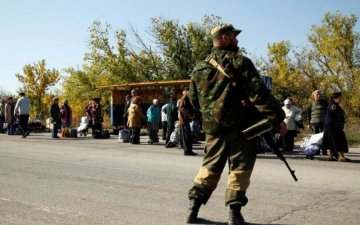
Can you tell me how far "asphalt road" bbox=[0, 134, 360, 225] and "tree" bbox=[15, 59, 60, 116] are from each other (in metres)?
43.5

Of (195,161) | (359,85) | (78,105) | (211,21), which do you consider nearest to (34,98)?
(78,105)

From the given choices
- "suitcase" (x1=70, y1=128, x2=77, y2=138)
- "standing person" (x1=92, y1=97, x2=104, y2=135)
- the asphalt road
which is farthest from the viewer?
"suitcase" (x1=70, y1=128, x2=77, y2=138)

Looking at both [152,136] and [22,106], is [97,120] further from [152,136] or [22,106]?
[152,136]

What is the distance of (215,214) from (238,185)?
89 centimetres

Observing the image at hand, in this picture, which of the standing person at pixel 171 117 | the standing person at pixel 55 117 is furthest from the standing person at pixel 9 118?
the standing person at pixel 171 117

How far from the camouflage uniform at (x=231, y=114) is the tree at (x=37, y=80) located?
49.9 meters

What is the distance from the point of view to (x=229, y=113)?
4.50 meters

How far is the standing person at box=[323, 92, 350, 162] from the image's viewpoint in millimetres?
11234

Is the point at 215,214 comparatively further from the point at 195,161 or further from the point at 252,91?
the point at 195,161

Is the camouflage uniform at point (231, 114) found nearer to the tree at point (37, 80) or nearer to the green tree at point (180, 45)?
the green tree at point (180, 45)

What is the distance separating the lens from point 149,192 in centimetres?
653

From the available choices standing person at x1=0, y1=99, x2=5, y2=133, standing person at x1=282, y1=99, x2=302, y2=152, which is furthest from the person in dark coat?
standing person at x1=0, y1=99, x2=5, y2=133

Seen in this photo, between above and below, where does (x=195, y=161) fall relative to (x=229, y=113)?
below

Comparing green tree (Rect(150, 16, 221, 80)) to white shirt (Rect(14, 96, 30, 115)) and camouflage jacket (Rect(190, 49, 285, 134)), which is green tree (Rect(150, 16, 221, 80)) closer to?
white shirt (Rect(14, 96, 30, 115))
